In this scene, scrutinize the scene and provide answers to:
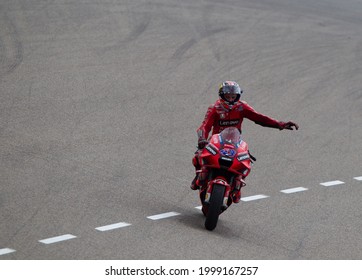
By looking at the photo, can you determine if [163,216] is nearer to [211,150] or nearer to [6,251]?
[211,150]

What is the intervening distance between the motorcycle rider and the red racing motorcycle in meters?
0.19

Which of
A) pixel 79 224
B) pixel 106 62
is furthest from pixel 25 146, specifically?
pixel 106 62

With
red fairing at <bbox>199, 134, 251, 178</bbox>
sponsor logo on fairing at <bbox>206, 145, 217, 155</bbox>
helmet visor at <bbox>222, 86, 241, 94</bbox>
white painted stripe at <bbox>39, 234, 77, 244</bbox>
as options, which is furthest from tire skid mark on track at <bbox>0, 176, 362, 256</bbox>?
helmet visor at <bbox>222, 86, 241, 94</bbox>

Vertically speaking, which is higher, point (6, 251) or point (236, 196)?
point (6, 251)

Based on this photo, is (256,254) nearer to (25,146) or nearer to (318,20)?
(25,146)

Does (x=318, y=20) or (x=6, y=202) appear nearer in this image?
(x=6, y=202)

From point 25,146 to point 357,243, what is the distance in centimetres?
620

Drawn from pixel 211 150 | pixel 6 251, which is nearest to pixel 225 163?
pixel 211 150

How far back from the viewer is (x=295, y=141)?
1895 cm

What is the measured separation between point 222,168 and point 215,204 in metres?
0.65

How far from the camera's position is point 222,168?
1276 cm

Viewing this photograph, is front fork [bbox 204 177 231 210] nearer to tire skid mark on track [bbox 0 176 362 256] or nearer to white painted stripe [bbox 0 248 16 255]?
tire skid mark on track [bbox 0 176 362 256]

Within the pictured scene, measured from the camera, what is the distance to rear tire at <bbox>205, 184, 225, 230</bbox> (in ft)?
40.4

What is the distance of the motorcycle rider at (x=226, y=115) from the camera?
13.4 m
